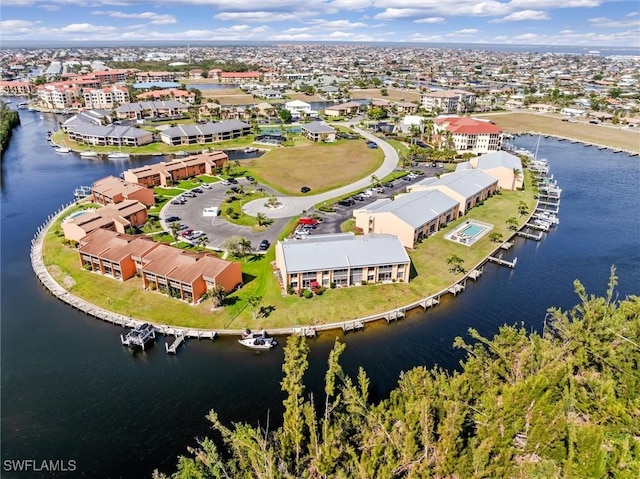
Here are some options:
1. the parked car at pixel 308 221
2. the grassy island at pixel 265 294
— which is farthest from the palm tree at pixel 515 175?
the parked car at pixel 308 221

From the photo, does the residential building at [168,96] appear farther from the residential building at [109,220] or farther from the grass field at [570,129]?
the residential building at [109,220]

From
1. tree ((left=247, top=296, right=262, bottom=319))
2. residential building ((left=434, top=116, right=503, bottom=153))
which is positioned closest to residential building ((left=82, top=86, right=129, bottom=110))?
residential building ((left=434, top=116, right=503, bottom=153))

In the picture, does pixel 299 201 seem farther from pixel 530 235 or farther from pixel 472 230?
pixel 530 235


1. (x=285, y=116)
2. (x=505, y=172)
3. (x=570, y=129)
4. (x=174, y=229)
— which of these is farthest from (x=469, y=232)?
(x=570, y=129)

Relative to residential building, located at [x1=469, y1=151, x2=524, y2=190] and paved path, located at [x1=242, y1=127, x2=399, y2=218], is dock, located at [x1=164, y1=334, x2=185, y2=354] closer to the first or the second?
paved path, located at [x1=242, y1=127, x2=399, y2=218]

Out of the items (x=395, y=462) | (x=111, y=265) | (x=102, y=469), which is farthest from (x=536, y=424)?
(x=111, y=265)

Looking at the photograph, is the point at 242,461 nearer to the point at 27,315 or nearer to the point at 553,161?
the point at 27,315
